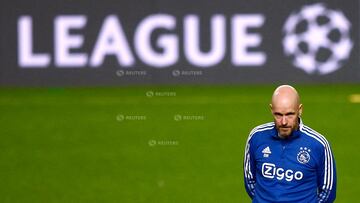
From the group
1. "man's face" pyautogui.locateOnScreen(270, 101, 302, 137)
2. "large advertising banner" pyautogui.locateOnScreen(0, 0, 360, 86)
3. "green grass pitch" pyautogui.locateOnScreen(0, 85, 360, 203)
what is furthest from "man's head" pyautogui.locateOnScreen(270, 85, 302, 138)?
"large advertising banner" pyautogui.locateOnScreen(0, 0, 360, 86)

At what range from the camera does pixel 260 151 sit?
19.5ft

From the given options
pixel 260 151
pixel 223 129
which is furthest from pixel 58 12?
pixel 260 151

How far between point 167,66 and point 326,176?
9197mm

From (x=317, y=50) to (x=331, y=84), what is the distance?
2.03 ft

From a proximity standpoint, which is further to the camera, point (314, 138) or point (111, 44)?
point (111, 44)

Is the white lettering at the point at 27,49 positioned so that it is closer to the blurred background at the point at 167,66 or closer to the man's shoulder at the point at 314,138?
the blurred background at the point at 167,66

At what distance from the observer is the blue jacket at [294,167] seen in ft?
19.0

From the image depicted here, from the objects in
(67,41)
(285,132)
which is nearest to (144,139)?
(67,41)

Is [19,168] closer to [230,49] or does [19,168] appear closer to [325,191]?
[230,49]

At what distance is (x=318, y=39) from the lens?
14.9 metres

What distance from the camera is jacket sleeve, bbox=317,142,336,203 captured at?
5.88 meters

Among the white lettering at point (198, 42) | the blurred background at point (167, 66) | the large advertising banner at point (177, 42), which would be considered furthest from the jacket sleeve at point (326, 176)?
the white lettering at point (198, 42)

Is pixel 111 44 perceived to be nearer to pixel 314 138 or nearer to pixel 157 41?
pixel 157 41

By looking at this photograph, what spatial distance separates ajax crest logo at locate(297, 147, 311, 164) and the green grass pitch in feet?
12.4
